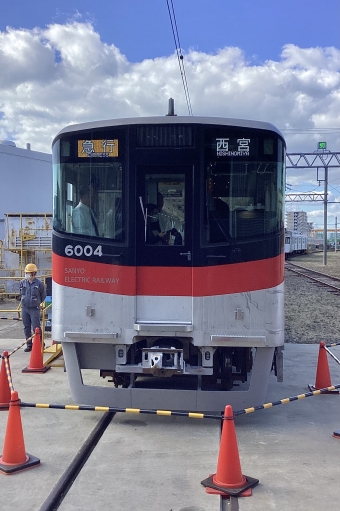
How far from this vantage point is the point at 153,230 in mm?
6082

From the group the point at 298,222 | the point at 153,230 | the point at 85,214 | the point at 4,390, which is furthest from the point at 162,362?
the point at 298,222

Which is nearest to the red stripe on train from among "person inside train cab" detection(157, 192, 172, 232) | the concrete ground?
"person inside train cab" detection(157, 192, 172, 232)

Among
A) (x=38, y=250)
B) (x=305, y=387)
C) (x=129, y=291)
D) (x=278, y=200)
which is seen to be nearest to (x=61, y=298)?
(x=129, y=291)

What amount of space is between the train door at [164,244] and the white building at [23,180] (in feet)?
119

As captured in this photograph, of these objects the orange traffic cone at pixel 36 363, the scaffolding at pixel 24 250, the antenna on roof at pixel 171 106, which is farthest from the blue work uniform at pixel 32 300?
the scaffolding at pixel 24 250

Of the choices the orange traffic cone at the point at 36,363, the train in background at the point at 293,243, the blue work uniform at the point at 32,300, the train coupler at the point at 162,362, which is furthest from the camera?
the train in background at the point at 293,243

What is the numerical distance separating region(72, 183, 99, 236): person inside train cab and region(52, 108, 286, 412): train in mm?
12

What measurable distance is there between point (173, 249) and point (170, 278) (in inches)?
13.0

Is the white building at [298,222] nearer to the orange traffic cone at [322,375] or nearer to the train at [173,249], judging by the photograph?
the orange traffic cone at [322,375]

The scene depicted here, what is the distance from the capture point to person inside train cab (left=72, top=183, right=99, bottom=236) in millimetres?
6121

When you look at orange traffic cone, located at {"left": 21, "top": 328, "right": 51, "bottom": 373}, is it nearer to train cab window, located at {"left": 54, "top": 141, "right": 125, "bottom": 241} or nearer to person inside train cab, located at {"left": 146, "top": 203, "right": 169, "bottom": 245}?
train cab window, located at {"left": 54, "top": 141, "right": 125, "bottom": 241}

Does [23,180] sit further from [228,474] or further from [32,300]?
[228,474]

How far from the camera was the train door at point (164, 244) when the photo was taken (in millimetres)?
5980

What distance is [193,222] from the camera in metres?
5.97
